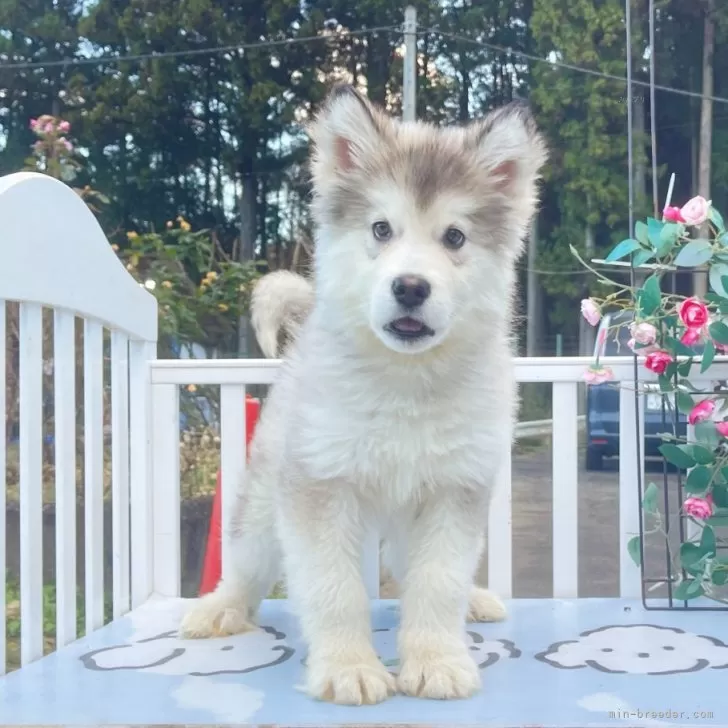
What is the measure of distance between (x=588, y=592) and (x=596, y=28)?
253cm

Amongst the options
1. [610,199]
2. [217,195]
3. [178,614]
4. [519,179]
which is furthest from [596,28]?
[178,614]

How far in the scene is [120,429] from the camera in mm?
1851

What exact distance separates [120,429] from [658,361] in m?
1.17

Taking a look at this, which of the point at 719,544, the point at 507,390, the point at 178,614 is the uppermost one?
the point at 507,390

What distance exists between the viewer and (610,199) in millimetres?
3855

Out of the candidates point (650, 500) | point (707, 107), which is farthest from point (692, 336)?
point (707, 107)

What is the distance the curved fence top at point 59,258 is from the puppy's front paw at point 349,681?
78 centimetres

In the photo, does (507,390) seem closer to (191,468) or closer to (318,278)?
(318,278)

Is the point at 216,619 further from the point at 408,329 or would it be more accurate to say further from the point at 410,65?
the point at 410,65

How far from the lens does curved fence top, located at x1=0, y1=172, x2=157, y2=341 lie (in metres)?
1.37

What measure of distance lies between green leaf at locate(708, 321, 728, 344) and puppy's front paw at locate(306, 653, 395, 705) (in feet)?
3.12

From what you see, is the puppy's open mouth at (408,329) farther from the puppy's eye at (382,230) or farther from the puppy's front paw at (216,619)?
the puppy's front paw at (216,619)

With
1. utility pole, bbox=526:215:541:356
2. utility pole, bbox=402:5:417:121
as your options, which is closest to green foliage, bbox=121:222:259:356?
utility pole, bbox=402:5:417:121

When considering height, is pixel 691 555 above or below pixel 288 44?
below
